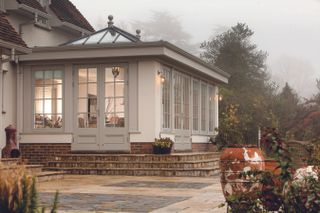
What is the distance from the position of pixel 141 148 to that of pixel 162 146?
26.9 inches

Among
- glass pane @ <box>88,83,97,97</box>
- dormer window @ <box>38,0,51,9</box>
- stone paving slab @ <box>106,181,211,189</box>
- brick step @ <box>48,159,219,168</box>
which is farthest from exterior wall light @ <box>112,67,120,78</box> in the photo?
dormer window @ <box>38,0,51,9</box>

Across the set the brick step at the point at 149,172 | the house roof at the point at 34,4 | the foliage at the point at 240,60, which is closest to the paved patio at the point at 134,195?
the brick step at the point at 149,172

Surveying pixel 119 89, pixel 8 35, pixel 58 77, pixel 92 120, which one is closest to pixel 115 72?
pixel 119 89

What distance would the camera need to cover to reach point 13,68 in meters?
17.0

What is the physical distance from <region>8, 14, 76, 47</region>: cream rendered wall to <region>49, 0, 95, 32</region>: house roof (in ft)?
1.71

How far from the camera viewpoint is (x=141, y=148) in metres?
16.0

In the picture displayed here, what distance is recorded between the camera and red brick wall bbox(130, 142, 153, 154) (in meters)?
15.9

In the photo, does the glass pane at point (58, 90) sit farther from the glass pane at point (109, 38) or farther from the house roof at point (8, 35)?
the house roof at point (8, 35)

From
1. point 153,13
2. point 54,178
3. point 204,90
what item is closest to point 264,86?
point 204,90

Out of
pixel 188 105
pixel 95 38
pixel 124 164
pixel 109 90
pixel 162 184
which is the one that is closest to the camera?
pixel 162 184

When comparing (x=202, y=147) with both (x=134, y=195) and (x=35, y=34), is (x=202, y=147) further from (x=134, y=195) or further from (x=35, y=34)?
(x=134, y=195)

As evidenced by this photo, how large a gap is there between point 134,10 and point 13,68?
11977 cm

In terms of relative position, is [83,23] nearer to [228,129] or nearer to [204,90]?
[204,90]

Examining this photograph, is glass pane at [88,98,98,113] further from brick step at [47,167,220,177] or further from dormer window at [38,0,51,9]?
dormer window at [38,0,51,9]
